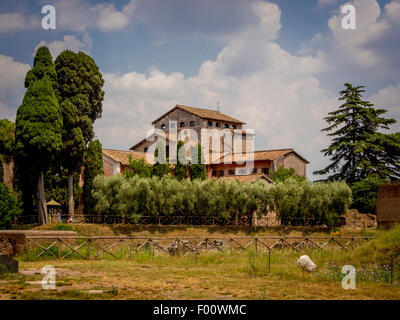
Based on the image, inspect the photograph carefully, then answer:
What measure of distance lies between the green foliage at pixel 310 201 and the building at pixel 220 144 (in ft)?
40.0

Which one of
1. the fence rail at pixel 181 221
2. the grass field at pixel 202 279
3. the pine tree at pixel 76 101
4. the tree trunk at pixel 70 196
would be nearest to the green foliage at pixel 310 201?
the fence rail at pixel 181 221

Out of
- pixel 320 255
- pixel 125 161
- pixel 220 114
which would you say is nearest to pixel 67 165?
pixel 125 161

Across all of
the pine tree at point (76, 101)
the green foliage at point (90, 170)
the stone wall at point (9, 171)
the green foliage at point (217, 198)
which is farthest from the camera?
the green foliage at point (90, 170)

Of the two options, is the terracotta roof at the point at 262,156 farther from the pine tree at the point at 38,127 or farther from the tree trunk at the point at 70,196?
the pine tree at the point at 38,127

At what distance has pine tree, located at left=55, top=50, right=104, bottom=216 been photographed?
30.6 meters

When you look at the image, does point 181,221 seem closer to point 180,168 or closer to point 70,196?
point 180,168

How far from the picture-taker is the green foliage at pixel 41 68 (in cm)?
2911

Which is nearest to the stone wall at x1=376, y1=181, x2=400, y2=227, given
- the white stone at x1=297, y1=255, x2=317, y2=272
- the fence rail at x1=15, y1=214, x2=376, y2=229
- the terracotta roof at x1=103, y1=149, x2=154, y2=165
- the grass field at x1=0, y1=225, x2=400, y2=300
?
the fence rail at x1=15, y1=214, x2=376, y2=229

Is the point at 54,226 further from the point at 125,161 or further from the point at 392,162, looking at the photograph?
the point at 392,162

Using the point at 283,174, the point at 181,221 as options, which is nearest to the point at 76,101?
the point at 181,221

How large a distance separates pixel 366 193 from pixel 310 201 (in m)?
9.16

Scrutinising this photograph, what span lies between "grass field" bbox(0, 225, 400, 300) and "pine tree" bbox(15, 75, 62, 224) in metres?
12.1

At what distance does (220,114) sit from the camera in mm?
60625
